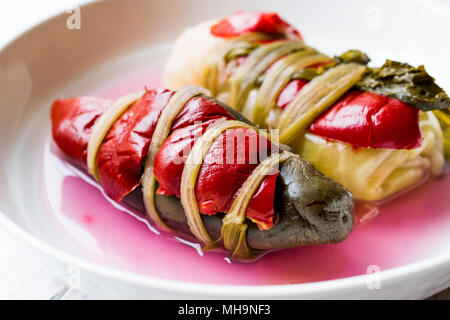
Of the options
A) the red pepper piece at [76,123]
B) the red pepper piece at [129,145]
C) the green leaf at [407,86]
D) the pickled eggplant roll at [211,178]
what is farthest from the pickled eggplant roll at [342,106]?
the red pepper piece at [76,123]

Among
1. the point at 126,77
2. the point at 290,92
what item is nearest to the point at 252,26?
the point at 290,92

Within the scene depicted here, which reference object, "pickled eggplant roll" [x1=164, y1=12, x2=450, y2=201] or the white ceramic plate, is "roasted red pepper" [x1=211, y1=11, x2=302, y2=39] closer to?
"pickled eggplant roll" [x1=164, y1=12, x2=450, y2=201]

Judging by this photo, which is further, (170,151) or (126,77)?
(126,77)

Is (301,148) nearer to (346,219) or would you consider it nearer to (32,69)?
(346,219)

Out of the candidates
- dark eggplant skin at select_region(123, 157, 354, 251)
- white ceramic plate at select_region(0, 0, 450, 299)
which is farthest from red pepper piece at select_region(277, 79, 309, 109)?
white ceramic plate at select_region(0, 0, 450, 299)

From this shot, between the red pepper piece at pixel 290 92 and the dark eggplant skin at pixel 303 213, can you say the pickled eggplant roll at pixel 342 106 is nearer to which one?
the red pepper piece at pixel 290 92

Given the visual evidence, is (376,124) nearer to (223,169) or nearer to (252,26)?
(223,169)

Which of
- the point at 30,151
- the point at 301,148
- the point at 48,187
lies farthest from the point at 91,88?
the point at 301,148
